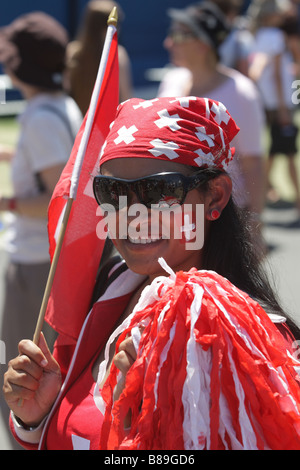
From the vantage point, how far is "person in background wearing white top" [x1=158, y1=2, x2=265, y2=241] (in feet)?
13.9

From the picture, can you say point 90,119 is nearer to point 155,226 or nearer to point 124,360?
point 155,226

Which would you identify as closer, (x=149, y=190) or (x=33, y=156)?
(x=149, y=190)

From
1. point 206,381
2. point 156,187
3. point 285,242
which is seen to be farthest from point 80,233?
point 285,242

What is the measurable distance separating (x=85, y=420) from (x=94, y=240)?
21.8 inches

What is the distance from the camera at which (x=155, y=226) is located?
5.89 feet

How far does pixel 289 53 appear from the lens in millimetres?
8391

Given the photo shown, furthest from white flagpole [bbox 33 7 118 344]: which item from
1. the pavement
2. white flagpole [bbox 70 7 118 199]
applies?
the pavement

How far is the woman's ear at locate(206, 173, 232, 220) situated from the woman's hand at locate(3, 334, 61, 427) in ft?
1.69

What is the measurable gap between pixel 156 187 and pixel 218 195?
0.62 ft

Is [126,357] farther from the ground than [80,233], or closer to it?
closer to it

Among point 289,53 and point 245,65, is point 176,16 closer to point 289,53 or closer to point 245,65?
point 245,65

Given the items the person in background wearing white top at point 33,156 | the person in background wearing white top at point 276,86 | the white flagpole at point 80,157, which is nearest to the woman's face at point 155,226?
the white flagpole at point 80,157

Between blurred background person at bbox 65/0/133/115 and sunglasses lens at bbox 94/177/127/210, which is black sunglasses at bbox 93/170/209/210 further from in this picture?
blurred background person at bbox 65/0/133/115

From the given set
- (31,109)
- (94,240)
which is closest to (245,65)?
(31,109)
